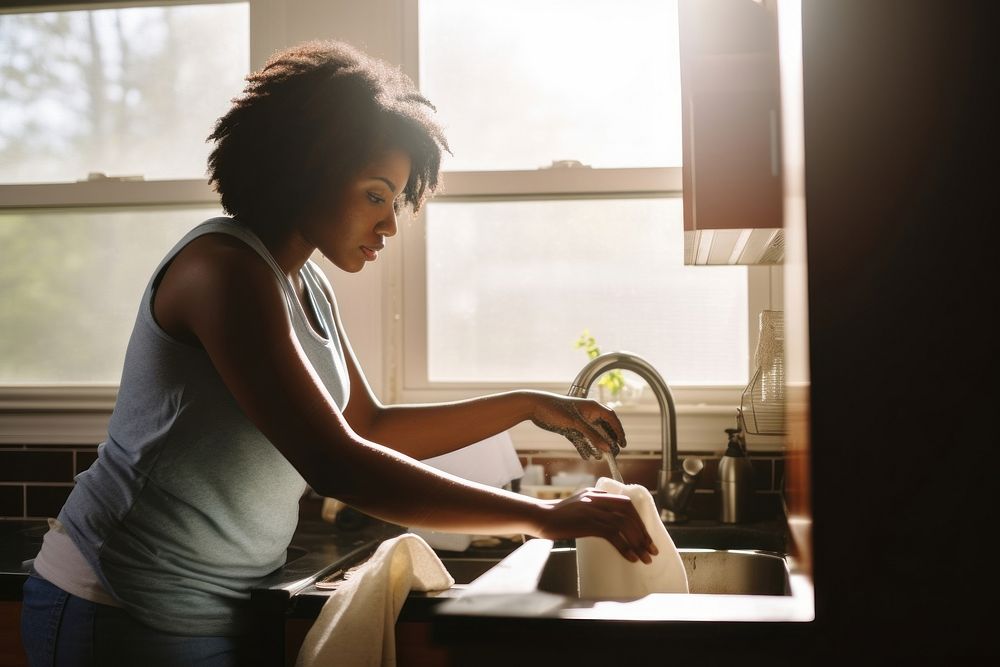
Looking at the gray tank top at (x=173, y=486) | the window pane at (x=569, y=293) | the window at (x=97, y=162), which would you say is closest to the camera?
the gray tank top at (x=173, y=486)

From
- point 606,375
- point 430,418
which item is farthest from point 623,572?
point 606,375

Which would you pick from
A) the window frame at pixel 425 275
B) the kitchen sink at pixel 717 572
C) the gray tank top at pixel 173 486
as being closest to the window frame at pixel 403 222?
the window frame at pixel 425 275

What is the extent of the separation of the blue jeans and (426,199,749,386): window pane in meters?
1.10

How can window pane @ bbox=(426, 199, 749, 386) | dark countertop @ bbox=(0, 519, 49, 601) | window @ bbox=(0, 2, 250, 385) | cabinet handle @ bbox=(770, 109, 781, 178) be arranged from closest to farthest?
cabinet handle @ bbox=(770, 109, 781, 178) → dark countertop @ bbox=(0, 519, 49, 601) → window pane @ bbox=(426, 199, 749, 386) → window @ bbox=(0, 2, 250, 385)

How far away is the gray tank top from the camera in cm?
107

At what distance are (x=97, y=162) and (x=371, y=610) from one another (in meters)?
1.58

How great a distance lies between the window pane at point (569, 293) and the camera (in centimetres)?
204

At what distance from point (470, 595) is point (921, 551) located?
487mm

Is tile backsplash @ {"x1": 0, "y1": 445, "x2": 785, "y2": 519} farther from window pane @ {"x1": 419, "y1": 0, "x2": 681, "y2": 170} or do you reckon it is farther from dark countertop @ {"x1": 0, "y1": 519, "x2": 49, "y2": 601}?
window pane @ {"x1": 419, "y1": 0, "x2": 681, "y2": 170}

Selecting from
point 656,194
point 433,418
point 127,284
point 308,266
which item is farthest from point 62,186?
point 656,194

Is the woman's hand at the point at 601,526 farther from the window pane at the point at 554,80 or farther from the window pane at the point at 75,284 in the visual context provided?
the window pane at the point at 75,284

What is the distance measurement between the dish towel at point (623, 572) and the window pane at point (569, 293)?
815 millimetres

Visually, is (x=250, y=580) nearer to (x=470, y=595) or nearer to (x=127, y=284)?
(x=470, y=595)

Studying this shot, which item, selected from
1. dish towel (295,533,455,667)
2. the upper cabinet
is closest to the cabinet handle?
the upper cabinet
